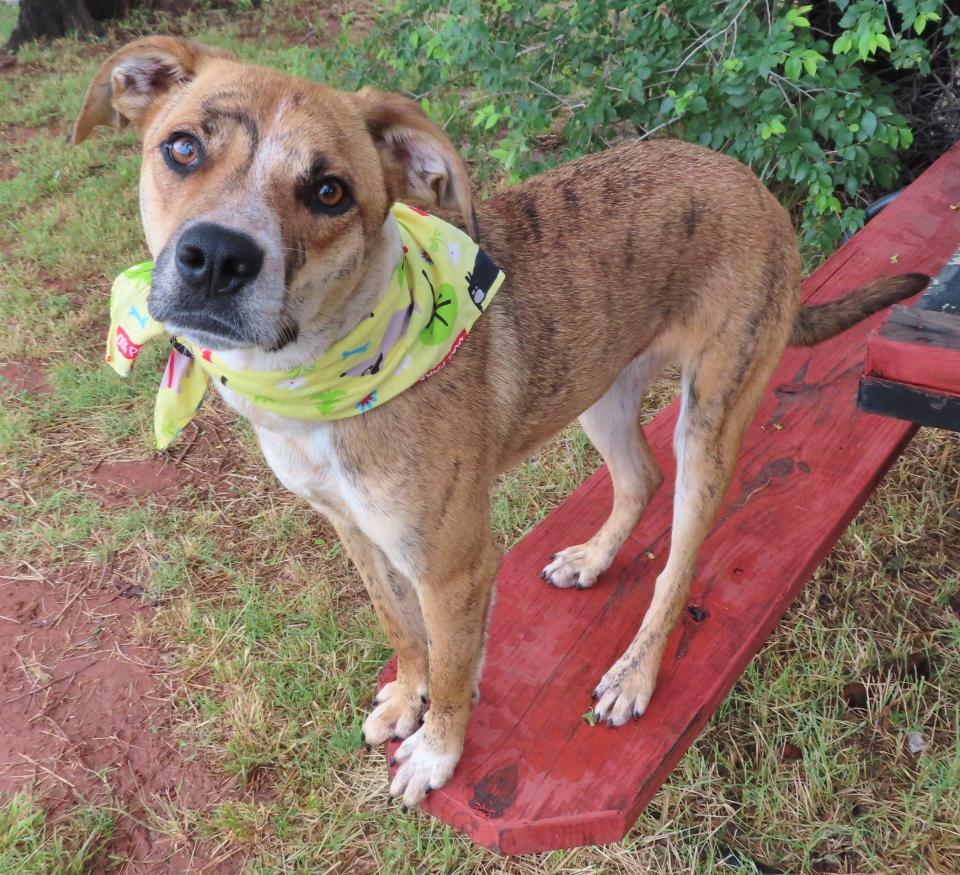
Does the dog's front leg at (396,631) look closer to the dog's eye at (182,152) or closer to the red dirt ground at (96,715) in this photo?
the red dirt ground at (96,715)

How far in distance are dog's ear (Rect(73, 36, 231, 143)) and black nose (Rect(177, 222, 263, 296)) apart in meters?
0.72

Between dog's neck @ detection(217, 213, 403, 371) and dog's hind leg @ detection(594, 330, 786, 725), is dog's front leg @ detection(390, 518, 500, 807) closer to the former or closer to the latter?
dog's hind leg @ detection(594, 330, 786, 725)

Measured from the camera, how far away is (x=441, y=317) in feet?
6.81

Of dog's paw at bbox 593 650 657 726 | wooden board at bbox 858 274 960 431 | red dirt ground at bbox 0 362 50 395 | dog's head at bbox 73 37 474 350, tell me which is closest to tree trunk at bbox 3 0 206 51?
red dirt ground at bbox 0 362 50 395

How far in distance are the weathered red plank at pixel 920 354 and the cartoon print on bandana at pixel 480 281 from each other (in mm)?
965

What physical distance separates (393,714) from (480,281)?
4.86ft

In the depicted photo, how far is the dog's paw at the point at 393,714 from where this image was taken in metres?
2.61

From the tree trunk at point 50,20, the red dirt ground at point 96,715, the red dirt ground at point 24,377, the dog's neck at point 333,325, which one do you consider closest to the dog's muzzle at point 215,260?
the dog's neck at point 333,325

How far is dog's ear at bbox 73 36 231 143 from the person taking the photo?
201 cm

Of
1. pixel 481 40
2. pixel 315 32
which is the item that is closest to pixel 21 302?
pixel 481 40

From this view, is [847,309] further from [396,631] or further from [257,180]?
[257,180]

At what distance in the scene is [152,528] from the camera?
12.6 ft

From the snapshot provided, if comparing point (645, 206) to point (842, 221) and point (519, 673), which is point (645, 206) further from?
point (842, 221)

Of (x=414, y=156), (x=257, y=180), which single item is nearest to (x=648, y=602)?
(x=414, y=156)
